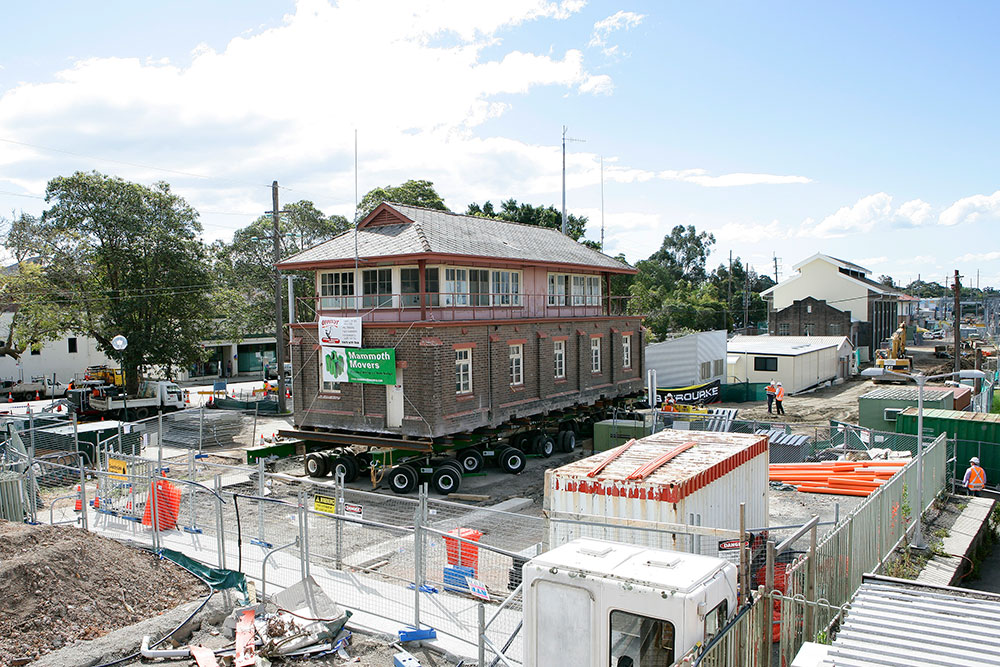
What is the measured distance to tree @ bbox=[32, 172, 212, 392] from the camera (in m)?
37.9

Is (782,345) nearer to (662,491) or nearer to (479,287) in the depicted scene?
(479,287)

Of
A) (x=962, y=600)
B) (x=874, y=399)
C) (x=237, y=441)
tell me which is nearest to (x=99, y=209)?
(x=237, y=441)

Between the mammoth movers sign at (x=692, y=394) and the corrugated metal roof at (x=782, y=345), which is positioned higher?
the corrugated metal roof at (x=782, y=345)

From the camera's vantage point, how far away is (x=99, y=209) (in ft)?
124

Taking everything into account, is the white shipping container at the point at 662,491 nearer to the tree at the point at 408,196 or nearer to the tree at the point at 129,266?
the tree at the point at 129,266

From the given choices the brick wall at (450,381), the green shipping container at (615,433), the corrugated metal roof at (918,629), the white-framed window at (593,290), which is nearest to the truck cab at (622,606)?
the corrugated metal roof at (918,629)

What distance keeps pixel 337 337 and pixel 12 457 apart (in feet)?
31.6

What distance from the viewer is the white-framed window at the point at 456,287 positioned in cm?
2445

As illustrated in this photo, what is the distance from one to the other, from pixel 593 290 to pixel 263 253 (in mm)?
32140

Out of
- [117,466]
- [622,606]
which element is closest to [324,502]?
[117,466]

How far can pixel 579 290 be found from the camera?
33531 mm

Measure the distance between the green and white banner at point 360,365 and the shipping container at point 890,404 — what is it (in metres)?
18.3

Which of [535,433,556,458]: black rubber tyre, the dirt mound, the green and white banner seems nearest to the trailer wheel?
the green and white banner

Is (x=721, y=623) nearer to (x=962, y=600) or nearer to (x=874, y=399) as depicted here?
(x=962, y=600)
